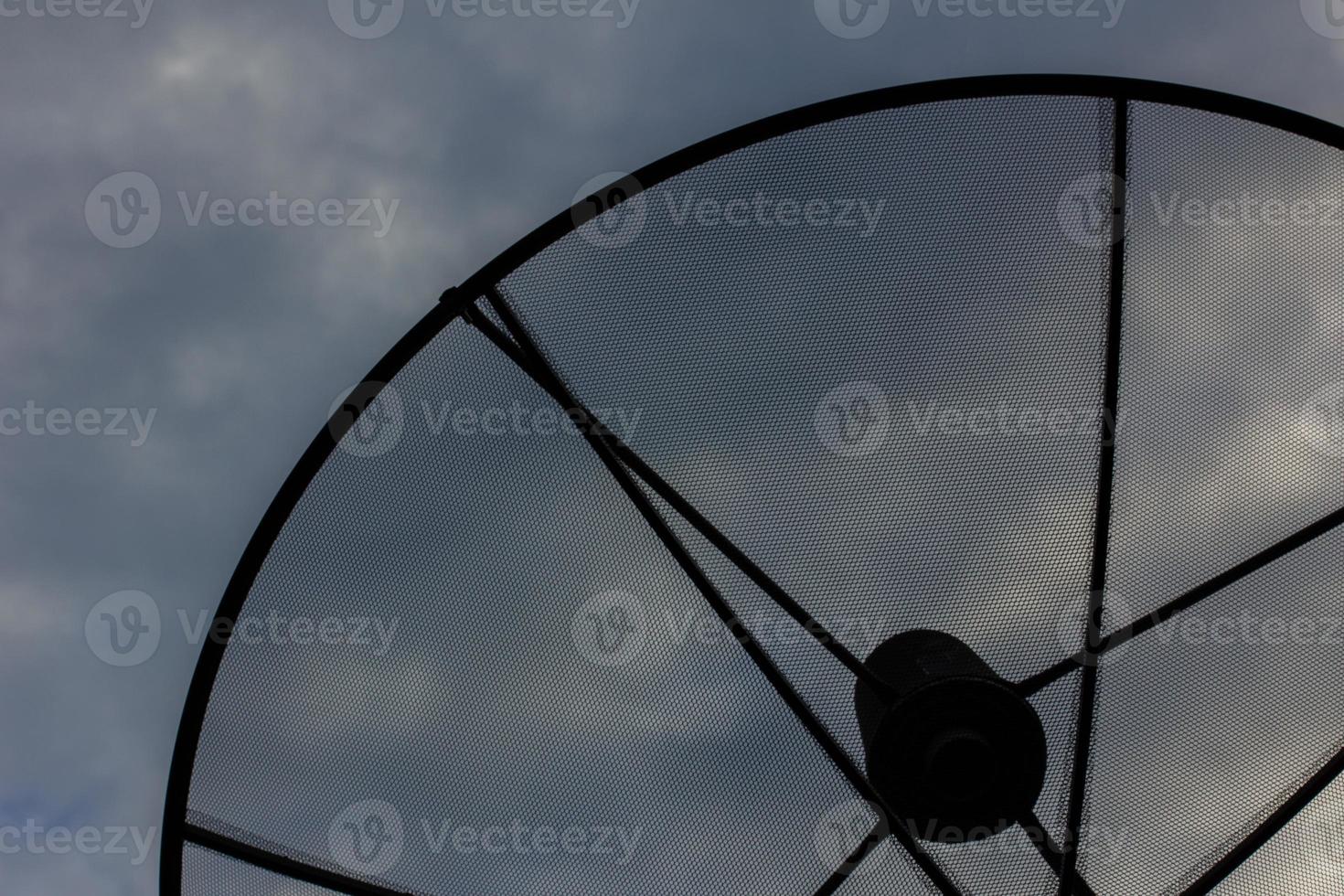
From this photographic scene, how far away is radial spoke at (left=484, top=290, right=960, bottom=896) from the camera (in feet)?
15.8

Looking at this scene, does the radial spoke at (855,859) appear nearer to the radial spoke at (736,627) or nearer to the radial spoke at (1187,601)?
the radial spoke at (736,627)

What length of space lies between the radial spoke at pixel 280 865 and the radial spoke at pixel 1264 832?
450 cm

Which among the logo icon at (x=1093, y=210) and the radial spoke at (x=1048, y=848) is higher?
the logo icon at (x=1093, y=210)

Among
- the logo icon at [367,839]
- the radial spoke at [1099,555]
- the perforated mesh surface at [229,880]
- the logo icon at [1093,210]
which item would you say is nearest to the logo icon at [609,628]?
the logo icon at [367,839]

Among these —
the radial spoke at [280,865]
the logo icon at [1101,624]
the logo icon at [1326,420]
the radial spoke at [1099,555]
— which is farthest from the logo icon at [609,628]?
the logo icon at [1326,420]

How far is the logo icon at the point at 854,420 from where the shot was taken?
15.3 feet

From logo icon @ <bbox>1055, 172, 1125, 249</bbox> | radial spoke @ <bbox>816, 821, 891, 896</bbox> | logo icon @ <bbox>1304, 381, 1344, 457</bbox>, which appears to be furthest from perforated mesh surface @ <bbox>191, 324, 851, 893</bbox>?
logo icon @ <bbox>1304, 381, 1344, 457</bbox>

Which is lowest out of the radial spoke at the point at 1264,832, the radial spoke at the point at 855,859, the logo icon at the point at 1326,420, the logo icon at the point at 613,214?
the radial spoke at the point at 1264,832

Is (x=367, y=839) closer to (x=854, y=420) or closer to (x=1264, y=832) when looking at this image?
(x=854, y=420)

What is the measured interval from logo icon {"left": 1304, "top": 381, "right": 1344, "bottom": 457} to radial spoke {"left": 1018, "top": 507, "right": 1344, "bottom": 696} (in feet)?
1.36

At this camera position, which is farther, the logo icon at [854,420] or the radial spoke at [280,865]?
the logo icon at [854,420]

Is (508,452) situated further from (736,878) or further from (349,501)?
(736,878)

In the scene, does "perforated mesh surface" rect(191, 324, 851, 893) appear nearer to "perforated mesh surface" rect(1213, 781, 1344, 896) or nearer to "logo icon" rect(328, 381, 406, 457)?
"logo icon" rect(328, 381, 406, 457)

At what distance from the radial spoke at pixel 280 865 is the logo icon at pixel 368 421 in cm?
213
